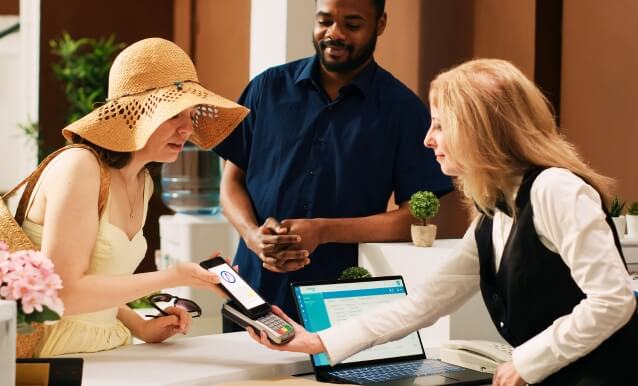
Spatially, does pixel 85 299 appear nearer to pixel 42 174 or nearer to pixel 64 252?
pixel 64 252

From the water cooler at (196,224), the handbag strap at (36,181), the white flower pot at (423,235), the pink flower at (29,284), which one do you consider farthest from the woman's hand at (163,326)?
the water cooler at (196,224)

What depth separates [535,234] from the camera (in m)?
1.70

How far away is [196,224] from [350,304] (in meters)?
3.35

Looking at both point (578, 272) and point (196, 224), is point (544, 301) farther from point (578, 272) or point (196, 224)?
point (196, 224)

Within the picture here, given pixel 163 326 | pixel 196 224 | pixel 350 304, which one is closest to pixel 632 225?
pixel 350 304

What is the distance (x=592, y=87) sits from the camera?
3.39 metres

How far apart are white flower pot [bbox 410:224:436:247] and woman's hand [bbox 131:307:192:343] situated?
2.41 ft

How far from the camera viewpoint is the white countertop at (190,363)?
1925mm

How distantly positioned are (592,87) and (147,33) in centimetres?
477

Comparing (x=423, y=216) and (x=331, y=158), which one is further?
(x=331, y=158)

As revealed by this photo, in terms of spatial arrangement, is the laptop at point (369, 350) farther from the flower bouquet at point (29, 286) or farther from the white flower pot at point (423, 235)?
the flower bouquet at point (29, 286)

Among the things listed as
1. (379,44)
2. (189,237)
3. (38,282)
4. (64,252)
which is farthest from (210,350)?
(189,237)

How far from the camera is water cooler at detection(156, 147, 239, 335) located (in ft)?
18.1

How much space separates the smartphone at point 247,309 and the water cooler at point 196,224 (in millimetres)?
3257
